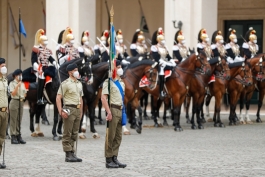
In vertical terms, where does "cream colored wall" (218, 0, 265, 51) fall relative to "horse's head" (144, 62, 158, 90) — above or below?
above

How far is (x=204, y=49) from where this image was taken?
2353cm

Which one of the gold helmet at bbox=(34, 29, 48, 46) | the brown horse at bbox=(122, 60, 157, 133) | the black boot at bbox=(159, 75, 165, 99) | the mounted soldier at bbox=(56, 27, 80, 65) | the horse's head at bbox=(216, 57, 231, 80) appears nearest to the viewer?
the gold helmet at bbox=(34, 29, 48, 46)

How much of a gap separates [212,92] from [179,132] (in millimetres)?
2785

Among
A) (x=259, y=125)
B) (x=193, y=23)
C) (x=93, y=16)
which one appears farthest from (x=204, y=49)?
(x=93, y=16)

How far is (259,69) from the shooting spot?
944 inches

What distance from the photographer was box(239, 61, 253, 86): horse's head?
917 inches

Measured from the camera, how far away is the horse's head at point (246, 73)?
76.4ft

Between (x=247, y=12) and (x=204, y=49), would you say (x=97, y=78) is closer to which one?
(x=204, y=49)

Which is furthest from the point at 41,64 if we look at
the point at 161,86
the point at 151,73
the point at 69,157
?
the point at 69,157

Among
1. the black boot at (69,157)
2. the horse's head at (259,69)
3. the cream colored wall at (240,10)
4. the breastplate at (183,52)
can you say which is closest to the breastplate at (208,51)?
the breastplate at (183,52)

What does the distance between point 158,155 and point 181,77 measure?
6.80 m

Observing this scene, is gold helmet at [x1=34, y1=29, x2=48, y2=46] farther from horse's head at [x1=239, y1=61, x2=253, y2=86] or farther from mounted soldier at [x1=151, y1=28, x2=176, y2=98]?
horse's head at [x1=239, y1=61, x2=253, y2=86]

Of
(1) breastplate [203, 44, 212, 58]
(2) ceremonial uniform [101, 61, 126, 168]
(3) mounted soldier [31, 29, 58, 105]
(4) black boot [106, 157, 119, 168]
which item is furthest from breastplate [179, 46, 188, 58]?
(4) black boot [106, 157, 119, 168]

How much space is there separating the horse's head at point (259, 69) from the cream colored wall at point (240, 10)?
25.8 ft
